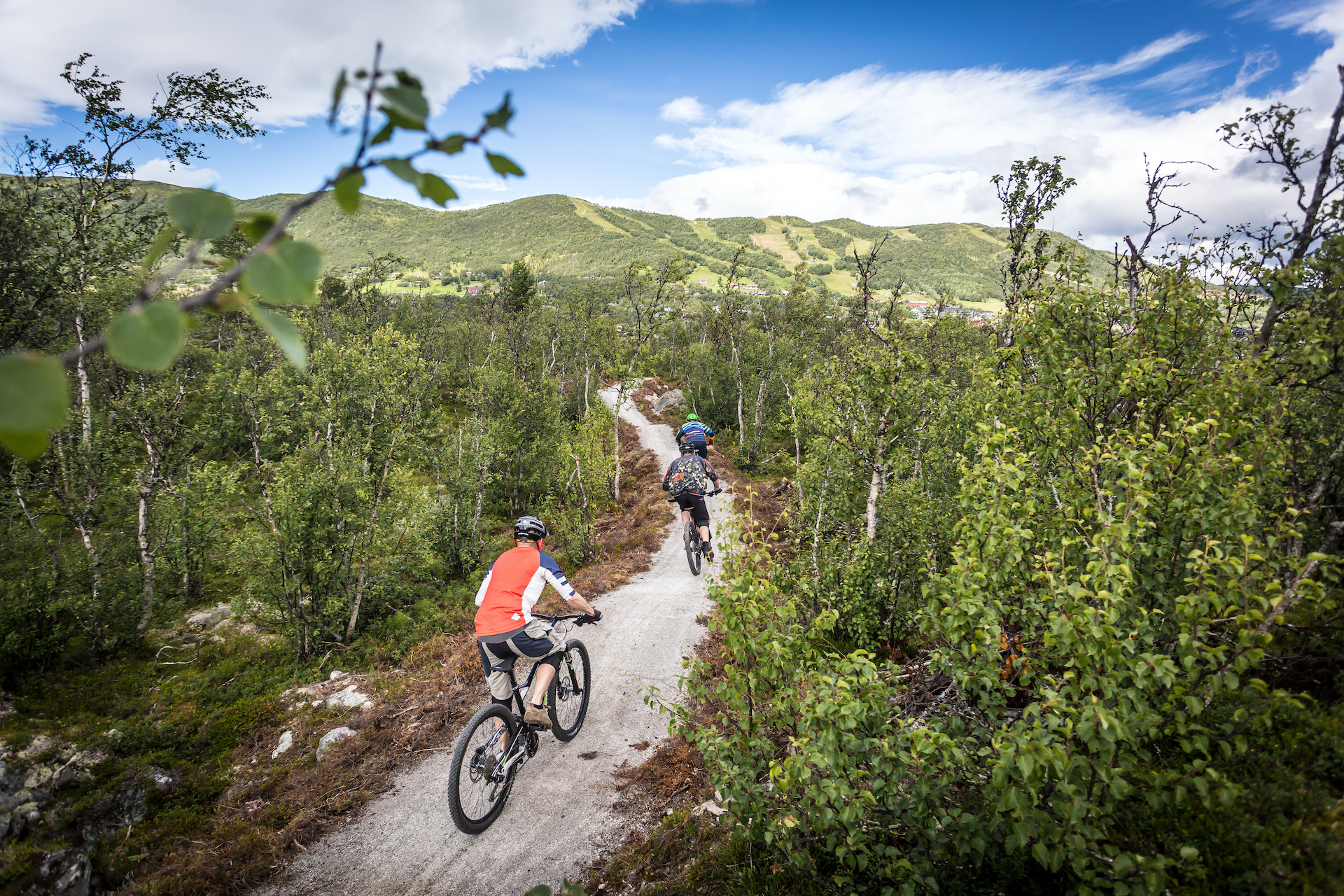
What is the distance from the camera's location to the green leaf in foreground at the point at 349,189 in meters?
1.14

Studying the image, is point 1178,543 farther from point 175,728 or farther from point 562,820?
point 175,728

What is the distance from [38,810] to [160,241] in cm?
1062

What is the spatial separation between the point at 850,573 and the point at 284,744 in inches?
365

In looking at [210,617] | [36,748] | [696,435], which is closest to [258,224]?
[696,435]

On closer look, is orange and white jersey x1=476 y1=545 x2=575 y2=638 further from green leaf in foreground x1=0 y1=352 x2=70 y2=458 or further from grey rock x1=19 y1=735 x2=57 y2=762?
grey rock x1=19 y1=735 x2=57 y2=762

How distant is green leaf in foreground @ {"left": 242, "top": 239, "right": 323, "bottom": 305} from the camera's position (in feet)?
3.28

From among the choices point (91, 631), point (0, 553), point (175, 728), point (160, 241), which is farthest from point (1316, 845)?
point (0, 553)

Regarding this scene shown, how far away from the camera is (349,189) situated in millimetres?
1193

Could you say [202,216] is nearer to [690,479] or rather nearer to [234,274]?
[234,274]

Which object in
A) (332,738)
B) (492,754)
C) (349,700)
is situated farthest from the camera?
(349,700)

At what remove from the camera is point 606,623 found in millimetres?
10961

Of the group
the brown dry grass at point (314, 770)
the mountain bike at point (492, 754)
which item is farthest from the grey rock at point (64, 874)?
the mountain bike at point (492, 754)

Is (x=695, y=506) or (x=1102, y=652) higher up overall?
(x=1102, y=652)

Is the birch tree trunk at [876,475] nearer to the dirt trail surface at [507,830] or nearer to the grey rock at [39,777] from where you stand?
the dirt trail surface at [507,830]
